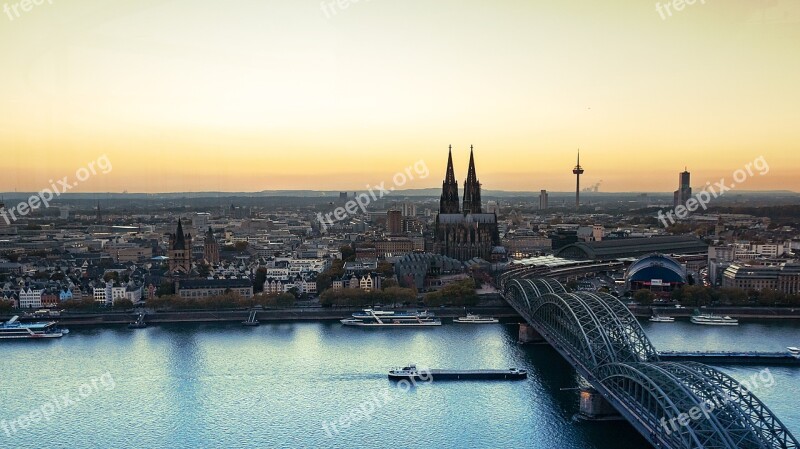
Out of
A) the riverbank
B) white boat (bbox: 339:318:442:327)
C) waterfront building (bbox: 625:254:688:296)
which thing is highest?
waterfront building (bbox: 625:254:688:296)

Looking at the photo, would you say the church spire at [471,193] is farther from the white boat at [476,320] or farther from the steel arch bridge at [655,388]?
the steel arch bridge at [655,388]

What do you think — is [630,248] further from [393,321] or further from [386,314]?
[393,321]

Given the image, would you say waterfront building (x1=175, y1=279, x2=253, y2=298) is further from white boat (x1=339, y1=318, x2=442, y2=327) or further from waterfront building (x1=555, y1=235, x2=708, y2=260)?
waterfront building (x1=555, y1=235, x2=708, y2=260)

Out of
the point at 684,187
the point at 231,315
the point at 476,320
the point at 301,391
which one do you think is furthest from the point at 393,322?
the point at 684,187

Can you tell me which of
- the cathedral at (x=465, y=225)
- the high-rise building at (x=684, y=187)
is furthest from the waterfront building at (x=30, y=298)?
the high-rise building at (x=684, y=187)

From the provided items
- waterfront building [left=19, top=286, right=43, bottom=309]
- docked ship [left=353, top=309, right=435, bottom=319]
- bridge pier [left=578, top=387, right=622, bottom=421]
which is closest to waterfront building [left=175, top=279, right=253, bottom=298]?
waterfront building [left=19, top=286, right=43, bottom=309]

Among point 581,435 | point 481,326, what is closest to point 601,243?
point 481,326
